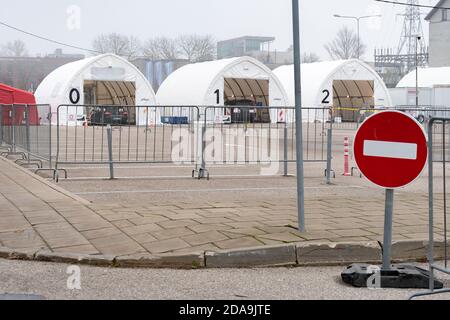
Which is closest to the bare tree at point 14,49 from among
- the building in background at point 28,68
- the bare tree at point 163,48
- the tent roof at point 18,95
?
the building in background at point 28,68

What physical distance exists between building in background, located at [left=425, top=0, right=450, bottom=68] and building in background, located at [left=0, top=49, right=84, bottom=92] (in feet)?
168

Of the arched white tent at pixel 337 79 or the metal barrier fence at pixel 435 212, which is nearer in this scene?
the metal barrier fence at pixel 435 212

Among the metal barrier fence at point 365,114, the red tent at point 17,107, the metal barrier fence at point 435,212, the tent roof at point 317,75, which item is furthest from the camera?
the tent roof at point 317,75

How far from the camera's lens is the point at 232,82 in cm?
5753

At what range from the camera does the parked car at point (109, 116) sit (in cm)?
1520

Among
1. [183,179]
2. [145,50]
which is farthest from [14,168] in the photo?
[145,50]

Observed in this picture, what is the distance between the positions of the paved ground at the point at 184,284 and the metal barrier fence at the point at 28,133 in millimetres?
7842

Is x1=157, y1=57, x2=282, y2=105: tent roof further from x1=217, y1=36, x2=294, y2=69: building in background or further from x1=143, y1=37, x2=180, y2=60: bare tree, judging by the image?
x1=217, y1=36, x2=294, y2=69: building in background

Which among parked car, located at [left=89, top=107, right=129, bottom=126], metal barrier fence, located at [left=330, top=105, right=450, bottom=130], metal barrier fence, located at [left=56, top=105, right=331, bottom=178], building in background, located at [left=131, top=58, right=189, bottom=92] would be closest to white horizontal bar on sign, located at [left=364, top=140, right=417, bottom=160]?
metal barrier fence, located at [left=330, top=105, right=450, bottom=130]

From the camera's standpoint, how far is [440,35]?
9025 cm

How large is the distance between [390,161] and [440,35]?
9160 centimetres

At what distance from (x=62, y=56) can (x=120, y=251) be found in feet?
243

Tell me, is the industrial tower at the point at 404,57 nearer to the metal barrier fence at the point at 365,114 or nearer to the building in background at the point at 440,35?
the building in background at the point at 440,35

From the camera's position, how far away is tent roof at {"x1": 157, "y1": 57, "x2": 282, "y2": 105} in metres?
48.0
